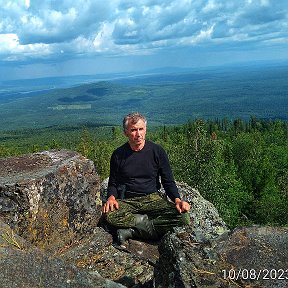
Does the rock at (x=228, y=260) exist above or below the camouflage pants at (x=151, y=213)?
above

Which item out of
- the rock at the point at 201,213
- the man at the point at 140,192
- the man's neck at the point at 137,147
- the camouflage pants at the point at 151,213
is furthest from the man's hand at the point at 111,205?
the rock at the point at 201,213

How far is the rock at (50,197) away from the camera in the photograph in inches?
264

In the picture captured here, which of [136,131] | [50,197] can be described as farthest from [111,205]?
[136,131]

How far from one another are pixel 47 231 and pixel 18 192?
93 centimetres

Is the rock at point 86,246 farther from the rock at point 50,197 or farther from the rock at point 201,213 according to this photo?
the rock at point 201,213

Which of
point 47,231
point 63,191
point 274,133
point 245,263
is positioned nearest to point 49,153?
point 63,191

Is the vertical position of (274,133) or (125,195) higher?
(125,195)

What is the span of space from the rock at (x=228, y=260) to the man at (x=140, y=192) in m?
2.59

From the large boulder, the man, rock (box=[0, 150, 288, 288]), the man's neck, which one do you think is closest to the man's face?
the man

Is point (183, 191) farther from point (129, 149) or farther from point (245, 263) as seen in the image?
point (245, 263)

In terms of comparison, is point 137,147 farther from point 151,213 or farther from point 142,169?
point 151,213

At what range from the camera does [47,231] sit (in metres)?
7.03

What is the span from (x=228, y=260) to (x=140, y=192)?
3961mm

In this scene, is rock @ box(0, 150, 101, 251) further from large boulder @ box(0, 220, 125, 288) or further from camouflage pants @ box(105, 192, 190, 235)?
large boulder @ box(0, 220, 125, 288)
